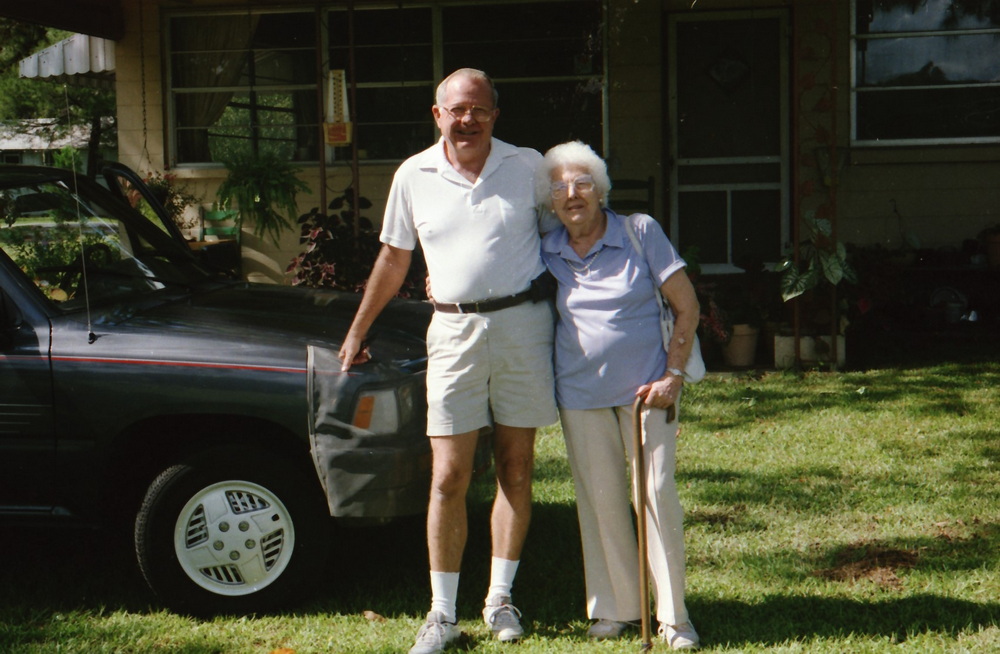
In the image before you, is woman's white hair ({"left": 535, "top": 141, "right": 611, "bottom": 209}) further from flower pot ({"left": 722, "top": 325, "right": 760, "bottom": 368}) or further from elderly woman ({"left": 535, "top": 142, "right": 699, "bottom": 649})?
flower pot ({"left": 722, "top": 325, "right": 760, "bottom": 368})

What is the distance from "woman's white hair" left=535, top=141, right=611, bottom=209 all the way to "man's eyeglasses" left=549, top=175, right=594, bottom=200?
3 cm

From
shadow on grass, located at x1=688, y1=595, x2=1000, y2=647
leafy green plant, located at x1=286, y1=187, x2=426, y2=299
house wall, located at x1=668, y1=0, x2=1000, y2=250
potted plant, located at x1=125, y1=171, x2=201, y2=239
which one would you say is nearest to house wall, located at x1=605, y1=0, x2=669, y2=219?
house wall, located at x1=668, y1=0, x2=1000, y2=250

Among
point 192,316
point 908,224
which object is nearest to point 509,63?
point 908,224

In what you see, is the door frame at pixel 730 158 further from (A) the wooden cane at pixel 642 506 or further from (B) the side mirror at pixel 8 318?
(B) the side mirror at pixel 8 318

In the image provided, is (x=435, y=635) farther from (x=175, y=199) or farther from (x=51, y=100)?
(x=51, y=100)

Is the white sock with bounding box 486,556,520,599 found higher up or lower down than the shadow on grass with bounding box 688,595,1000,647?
higher up

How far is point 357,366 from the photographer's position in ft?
13.8

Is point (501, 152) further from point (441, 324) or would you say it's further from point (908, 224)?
point (908, 224)

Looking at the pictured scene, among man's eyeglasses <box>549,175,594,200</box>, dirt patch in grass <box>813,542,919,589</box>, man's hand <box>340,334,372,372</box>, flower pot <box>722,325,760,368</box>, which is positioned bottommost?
dirt patch in grass <box>813,542,919,589</box>

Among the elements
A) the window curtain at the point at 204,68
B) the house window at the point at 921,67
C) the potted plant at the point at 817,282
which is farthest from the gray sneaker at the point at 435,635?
the window curtain at the point at 204,68

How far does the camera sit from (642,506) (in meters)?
3.94

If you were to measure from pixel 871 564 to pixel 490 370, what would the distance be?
77.4 inches

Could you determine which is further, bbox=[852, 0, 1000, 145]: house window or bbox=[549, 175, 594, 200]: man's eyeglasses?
bbox=[852, 0, 1000, 145]: house window

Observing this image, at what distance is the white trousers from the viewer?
3980 millimetres
